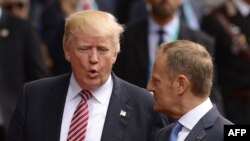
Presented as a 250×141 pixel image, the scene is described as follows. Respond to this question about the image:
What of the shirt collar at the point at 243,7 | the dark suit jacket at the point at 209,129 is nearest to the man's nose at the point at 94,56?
the dark suit jacket at the point at 209,129

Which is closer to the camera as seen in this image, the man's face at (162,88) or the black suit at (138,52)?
the man's face at (162,88)

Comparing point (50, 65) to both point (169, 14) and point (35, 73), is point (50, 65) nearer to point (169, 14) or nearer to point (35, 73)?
point (35, 73)

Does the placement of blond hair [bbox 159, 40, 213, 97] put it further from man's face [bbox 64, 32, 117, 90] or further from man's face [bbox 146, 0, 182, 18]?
man's face [bbox 146, 0, 182, 18]

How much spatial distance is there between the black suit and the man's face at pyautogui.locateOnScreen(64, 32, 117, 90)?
2583 mm

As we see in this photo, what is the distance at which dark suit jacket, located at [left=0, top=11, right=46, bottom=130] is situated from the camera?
1085cm

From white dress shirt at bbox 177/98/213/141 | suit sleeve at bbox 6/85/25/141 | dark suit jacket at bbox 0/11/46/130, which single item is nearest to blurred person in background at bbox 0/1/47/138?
dark suit jacket at bbox 0/11/46/130

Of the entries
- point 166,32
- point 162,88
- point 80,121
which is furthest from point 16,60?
point 162,88

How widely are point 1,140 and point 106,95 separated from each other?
10.9 feet

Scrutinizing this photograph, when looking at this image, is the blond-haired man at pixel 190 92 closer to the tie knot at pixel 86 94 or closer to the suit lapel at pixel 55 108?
the tie knot at pixel 86 94

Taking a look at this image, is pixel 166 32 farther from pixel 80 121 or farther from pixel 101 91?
pixel 80 121

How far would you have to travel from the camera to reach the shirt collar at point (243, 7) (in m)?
12.7

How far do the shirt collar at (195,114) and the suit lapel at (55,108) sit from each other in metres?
0.98

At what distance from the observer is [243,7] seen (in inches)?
502

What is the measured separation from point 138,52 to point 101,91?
2745 mm
